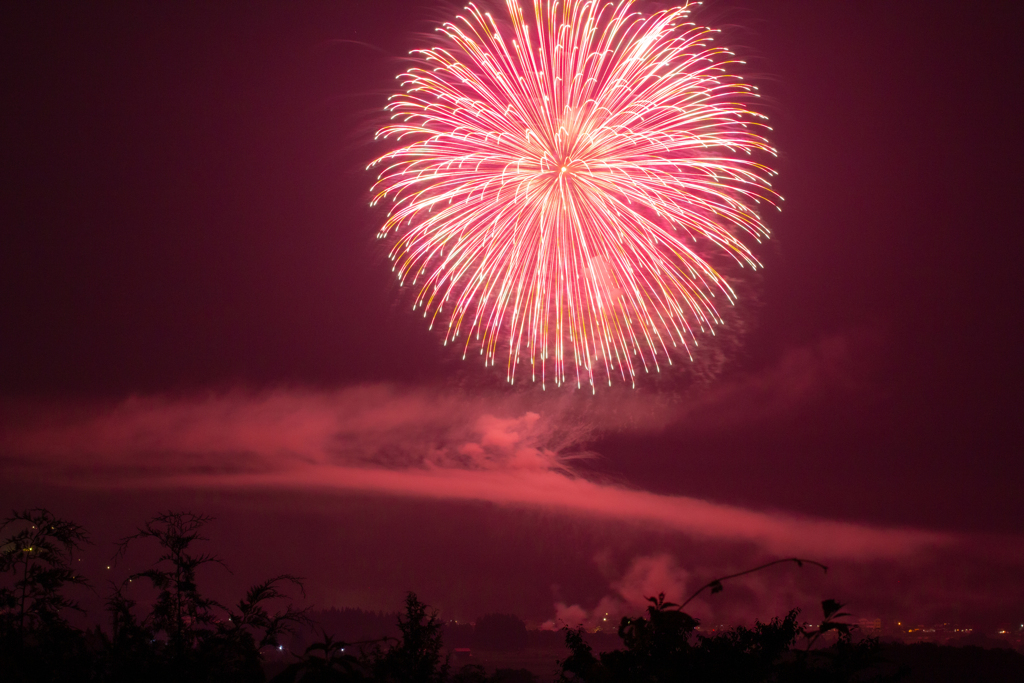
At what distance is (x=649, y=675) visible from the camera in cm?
740

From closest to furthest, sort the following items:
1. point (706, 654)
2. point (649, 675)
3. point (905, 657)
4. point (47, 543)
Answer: point (649, 675), point (706, 654), point (47, 543), point (905, 657)

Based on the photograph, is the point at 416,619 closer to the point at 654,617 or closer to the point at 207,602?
the point at 207,602

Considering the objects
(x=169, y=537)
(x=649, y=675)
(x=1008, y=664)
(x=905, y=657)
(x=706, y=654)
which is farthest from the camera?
(x=1008, y=664)

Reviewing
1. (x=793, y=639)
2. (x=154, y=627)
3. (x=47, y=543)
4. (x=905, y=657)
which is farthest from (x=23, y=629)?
(x=905, y=657)

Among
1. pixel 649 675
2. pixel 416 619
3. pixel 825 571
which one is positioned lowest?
pixel 416 619

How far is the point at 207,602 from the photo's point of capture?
27.5ft

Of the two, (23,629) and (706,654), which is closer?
(706,654)

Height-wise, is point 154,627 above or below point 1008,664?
above

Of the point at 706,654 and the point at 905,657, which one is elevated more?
the point at 706,654

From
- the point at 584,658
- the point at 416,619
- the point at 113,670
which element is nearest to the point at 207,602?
the point at 113,670

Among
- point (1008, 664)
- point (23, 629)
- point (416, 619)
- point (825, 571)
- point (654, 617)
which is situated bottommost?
point (1008, 664)

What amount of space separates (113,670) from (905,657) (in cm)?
13083

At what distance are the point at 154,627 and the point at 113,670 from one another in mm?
581

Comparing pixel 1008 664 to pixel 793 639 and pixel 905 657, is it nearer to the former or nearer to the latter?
pixel 905 657
